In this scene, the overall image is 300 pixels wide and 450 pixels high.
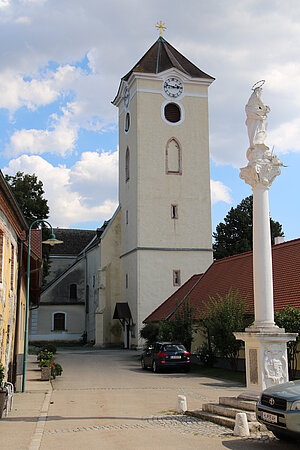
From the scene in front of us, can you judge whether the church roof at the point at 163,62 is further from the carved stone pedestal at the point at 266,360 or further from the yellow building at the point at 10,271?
the carved stone pedestal at the point at 266,360

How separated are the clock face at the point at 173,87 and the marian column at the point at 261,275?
3474 cm

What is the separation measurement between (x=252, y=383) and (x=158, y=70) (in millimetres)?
39100

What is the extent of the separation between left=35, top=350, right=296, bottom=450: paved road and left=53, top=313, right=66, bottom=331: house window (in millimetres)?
34144

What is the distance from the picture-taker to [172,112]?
47.8 meters

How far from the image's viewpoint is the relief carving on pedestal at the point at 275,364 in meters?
12.1

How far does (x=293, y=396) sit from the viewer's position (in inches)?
367

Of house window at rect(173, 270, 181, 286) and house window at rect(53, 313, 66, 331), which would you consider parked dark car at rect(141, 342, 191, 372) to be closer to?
house window at rect(173, 270, 181, 286)

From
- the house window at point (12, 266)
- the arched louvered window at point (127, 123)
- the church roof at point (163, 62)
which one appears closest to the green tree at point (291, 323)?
the house window at point (12, 266)

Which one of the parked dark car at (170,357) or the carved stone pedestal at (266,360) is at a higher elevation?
the carved stone pedestal at (266,360)

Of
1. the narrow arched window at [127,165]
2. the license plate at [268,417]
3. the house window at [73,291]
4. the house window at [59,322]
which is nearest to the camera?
the license plate at [268,417]

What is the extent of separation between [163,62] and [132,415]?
40.4 meters

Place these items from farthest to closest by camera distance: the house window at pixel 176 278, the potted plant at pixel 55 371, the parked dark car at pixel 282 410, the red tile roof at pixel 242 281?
the house window at pixel 176 278
the red tile roof at pixel 242 281
the potted plant at pixel 55 371
the parked dark car at pixel 282 410

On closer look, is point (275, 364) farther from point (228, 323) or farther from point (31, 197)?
point (31, 197)

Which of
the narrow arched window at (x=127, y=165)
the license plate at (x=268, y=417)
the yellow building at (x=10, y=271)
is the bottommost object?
the license plate at (x=268, y=417)
